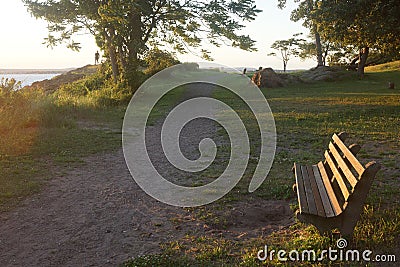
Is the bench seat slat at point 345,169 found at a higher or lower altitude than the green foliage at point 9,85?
lower

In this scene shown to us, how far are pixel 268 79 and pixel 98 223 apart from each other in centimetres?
2705

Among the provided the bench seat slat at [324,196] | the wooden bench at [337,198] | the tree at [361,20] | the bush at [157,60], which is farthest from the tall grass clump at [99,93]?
the wooden bench at [337,198]

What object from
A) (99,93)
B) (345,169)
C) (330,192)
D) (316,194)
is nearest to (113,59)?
(99,93)

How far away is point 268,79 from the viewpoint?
30.8 metres

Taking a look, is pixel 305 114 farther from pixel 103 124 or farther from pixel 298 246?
pixel 298 246

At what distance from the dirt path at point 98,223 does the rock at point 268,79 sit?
24819mm

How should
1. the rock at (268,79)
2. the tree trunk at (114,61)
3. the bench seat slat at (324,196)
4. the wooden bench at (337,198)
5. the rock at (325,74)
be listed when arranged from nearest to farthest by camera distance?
the wooden bench at (337,198), the bench seat slat at (324,196), the tree trunk at (114,61), the rock at (268,79), the rock at (325,74)

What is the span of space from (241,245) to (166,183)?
2923 millimetres

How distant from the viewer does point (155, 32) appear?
28.1 m

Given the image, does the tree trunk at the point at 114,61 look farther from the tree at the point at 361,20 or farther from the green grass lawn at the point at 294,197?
the tree at the point at 361,20

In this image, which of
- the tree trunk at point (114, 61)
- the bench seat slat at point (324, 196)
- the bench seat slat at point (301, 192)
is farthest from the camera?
the tree trunk at point (114, 61)

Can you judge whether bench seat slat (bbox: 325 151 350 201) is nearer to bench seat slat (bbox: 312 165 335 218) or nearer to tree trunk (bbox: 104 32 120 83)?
bench seat slat (bbox: 312 165 335 218)

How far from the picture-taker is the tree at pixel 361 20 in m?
13.7

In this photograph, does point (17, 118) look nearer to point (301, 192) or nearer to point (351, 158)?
point (301, 192)
